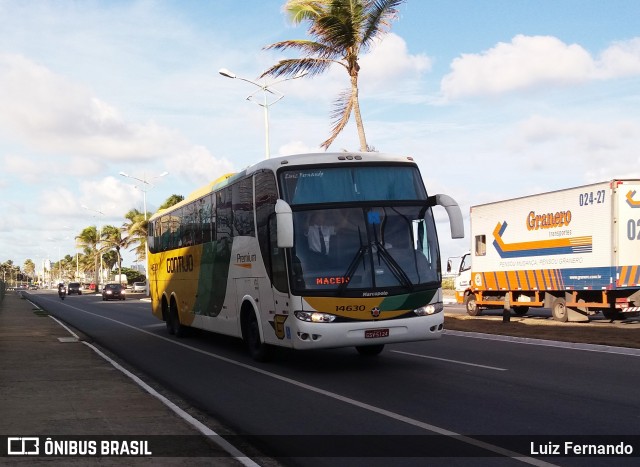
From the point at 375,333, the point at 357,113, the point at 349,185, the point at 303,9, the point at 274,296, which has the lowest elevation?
the point at 375,333

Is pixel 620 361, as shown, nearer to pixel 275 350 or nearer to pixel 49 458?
pixel 275 350

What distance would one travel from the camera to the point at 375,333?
11977mm

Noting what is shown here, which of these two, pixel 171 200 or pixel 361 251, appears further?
pixel 171 200

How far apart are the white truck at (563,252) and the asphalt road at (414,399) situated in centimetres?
666

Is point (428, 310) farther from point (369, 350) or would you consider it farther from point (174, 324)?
point (174, 324)

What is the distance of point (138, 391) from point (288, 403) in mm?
2314

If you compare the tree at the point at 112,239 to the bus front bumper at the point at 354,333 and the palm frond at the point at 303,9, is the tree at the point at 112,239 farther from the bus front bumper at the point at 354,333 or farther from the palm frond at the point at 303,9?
the bus front bumper at the point at 354,333

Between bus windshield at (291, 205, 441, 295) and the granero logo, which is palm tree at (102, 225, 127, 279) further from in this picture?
bus windshield at (291, 205, 441, 295)

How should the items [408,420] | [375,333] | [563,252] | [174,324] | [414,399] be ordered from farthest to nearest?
[563,252]
[174,324]
[375,333]
[414,399]
[408,420]

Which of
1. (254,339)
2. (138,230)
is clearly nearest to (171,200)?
(138,230)

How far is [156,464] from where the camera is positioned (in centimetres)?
648

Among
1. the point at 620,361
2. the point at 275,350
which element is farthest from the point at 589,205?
the point at 275,350

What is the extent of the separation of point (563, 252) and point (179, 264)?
38.6 ft

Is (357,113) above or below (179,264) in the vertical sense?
above
